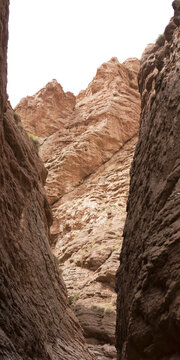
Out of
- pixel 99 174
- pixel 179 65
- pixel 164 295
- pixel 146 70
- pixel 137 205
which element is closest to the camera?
pixel 164 295

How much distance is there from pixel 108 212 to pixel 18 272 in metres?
21.0

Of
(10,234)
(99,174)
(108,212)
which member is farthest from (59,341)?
(99,174)

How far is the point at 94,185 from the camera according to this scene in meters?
37.6

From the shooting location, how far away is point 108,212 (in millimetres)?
32719

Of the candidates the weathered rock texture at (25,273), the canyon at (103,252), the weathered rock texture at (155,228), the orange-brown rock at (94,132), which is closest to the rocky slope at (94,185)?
the orange-brown rock at (94,132)

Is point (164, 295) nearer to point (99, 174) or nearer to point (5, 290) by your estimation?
point (5, 290)

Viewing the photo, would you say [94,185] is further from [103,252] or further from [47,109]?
[47,109]

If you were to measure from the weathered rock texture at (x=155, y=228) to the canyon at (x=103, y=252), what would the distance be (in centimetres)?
3

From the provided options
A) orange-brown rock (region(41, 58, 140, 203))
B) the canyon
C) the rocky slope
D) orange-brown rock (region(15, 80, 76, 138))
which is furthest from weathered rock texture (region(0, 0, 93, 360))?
orange-brown rock (region(15, 80, 76, 138))

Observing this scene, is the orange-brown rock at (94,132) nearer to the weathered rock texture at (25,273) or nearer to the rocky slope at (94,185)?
the rocky slope at (94,185)

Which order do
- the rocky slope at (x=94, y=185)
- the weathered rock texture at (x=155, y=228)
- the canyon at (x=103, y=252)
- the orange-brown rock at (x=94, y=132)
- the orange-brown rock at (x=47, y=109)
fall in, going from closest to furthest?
the weathered rock texture at (x=155, y=228), the canyon at (x=103, y=252), the rocky slope at (x=94, y=185), the orange-brown rock at (x=94, y=132), the orange-brown rock at (x=47, y=109)

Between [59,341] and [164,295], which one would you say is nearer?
[164,295]

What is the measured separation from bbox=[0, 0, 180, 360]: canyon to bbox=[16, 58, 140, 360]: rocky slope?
121 millimetres

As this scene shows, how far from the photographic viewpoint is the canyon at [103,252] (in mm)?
7246
